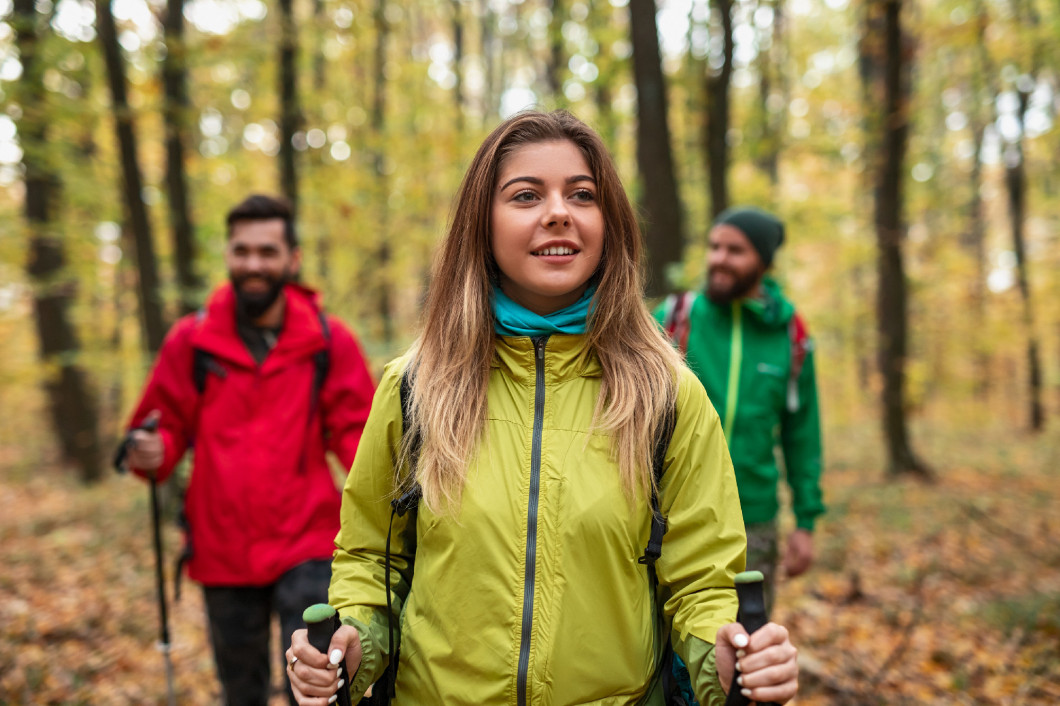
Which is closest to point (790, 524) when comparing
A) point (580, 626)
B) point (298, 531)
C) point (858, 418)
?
point (298, 531)

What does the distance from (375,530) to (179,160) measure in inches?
341

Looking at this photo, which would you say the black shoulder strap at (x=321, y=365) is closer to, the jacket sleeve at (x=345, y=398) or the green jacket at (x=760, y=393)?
the jacket sleeve at (x=345, y=398)

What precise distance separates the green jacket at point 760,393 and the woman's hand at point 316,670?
2.29 meters

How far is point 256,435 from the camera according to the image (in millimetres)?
3287

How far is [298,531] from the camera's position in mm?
3258

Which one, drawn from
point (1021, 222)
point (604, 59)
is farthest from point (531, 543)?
point (1021, 222)

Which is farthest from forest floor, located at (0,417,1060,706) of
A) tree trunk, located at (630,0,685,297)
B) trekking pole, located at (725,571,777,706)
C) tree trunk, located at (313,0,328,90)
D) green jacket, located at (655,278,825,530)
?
tree trunk, located at (313,0,328,90)

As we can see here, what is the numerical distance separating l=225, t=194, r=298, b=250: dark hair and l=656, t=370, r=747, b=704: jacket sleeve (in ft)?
8.78

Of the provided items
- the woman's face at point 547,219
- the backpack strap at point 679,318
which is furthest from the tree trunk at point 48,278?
the woman's face at point 547,219

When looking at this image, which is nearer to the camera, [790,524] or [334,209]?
[790,524]

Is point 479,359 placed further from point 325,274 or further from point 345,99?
point 345,99

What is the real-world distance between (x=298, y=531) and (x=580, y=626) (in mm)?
1980

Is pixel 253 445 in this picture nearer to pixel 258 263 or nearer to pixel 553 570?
pixel 258 263

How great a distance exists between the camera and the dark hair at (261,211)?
3682mm
